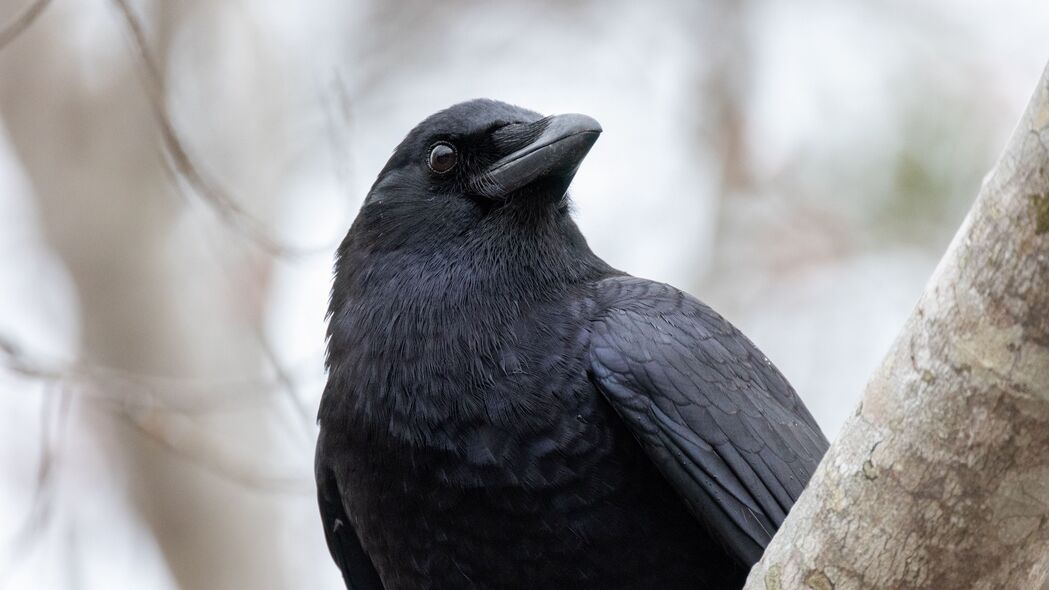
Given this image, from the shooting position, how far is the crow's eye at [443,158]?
144 inches

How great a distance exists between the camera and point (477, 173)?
3.62m

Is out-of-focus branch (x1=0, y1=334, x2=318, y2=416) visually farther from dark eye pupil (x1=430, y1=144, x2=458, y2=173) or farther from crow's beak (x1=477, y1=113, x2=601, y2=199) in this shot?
crow's beak (x1=477, y1=113, x2=601, y2=199)

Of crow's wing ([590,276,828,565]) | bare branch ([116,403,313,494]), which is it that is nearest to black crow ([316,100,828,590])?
crow's wing ([590,276,828,565])

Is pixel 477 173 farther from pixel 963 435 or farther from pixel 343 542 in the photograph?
pixel 963 435

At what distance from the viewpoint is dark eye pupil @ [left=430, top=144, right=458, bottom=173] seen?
366 cm

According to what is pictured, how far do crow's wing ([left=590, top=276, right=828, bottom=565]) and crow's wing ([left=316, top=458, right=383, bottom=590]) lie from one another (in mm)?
933

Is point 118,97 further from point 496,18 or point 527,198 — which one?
point 527,198

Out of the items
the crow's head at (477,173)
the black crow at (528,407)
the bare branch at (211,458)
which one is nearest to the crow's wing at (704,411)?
the black crow at (528,407)

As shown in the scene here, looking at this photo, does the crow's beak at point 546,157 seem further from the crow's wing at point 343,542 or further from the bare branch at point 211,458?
the bare branch at point 211,458

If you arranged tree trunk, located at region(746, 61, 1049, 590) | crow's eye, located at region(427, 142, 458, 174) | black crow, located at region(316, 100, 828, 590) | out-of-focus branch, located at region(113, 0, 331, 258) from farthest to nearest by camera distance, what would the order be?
out-of-focus branch, located at region(113, 0, 331, 258) < crow's eye, located at region(427, 142, 458, 174) < black crow, located at region(316, 100, 828, 590) < tree trunk, located at region(746, 61, 1049, 590)

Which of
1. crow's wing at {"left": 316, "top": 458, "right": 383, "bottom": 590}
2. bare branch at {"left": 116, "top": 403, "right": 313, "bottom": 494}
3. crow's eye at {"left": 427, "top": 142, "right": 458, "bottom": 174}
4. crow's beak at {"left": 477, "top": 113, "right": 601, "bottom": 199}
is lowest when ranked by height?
bare branch at {"left": 116, "top": 403, "right": 313, "bottom": 494}

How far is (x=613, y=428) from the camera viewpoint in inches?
124

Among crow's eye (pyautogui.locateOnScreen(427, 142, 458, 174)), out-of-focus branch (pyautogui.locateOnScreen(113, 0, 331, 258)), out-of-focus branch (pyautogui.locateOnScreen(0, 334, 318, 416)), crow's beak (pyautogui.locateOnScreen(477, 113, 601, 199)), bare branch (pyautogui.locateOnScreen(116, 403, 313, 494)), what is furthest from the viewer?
bare branch (pyautogui.locateOnScreen(116, 403, 313, 494))

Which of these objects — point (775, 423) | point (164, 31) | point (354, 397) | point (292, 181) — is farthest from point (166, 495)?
point (775, 423)
